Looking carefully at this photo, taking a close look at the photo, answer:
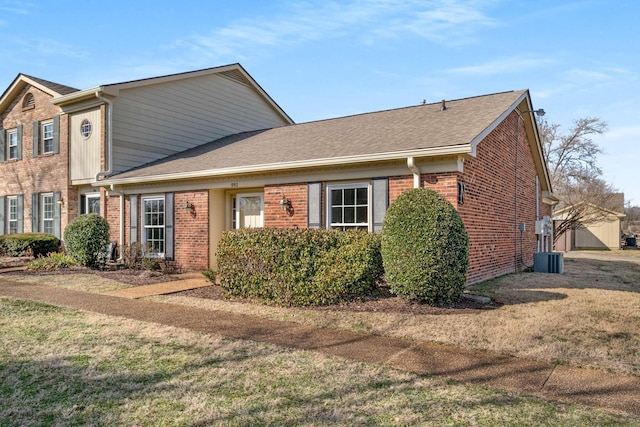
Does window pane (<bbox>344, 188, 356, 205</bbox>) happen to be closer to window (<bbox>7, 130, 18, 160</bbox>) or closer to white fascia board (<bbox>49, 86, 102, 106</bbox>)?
white fascia board (<bbox>49, 86, 102, 106</bbox>)

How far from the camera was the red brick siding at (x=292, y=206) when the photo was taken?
35.0 feet

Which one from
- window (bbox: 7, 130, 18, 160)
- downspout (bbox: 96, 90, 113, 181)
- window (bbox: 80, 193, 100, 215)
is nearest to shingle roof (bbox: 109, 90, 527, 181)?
downspout (bbox: 96, 90, 113, 181)

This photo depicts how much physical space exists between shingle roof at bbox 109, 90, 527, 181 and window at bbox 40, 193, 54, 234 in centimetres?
434

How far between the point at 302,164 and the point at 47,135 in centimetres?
1219

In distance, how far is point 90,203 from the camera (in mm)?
16172

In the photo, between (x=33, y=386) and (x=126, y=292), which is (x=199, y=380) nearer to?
(x=33, y=386)

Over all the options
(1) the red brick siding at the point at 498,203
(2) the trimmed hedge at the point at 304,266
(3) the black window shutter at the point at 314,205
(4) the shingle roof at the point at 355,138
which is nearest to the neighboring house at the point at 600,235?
(1) the red brick siding at the point at 498,203

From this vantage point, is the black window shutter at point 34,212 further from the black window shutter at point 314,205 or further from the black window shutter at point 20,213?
the black window shutter at point 314,205

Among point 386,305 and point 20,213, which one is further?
point 20,213

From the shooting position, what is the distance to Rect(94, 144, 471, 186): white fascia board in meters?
8.48

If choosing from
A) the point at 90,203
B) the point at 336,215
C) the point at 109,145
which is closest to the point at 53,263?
the point at 90,203

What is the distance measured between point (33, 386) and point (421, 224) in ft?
18.1

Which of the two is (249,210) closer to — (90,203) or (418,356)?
(90,203)

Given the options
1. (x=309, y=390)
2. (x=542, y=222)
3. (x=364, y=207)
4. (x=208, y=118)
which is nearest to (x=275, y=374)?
(x=309, y=390)
